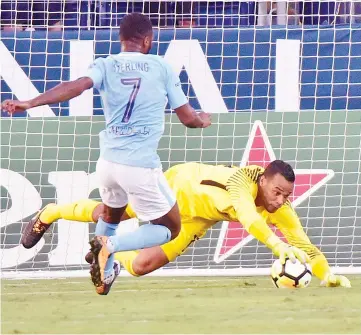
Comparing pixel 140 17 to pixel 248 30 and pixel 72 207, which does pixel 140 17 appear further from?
pixel 248 30

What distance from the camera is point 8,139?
10.9 m

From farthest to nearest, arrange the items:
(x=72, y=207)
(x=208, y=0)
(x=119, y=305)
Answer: (x=208, y=0)
(x=72, y=207)
(x=119, y=305)

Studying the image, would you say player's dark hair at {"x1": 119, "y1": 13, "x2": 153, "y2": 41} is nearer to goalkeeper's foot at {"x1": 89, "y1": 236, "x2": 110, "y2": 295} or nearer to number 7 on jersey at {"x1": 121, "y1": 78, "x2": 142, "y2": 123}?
number 7 on jersey at {"x1": 121, "y1": 78, "x2": 142, "y2": 123}

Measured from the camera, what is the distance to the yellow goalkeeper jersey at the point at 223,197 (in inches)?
341

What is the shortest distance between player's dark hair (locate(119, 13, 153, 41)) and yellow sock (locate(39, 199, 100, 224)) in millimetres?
1844

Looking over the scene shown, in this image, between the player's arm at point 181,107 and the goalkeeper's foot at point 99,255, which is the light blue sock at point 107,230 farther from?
the player's arm at point 181,107

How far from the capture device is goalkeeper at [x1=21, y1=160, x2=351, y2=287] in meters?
8.57

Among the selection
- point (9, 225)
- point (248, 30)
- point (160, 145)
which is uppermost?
point (248, 30)

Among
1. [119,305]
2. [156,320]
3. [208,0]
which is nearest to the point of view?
[156,320]

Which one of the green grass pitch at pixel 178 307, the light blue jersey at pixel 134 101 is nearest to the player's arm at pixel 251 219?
the green grass pitch at pixel 178 307

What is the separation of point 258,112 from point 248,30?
696mm

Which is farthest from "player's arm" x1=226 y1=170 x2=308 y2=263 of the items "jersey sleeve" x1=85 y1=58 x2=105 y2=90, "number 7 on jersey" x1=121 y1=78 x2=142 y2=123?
"jersey sleeve" x1=85 y1=58 x2=105 y2=90

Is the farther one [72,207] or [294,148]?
[294,148]

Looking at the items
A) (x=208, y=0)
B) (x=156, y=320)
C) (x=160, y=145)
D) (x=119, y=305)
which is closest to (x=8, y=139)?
(x=160, y=145)
